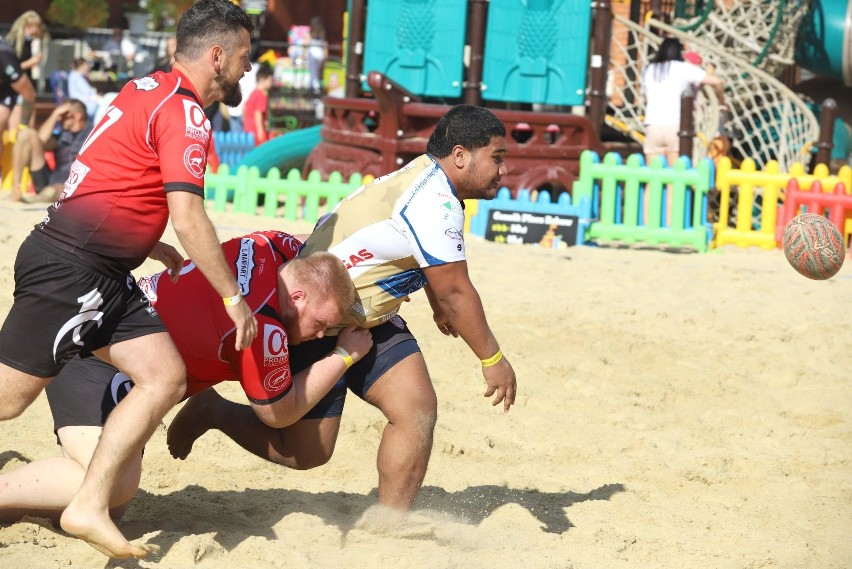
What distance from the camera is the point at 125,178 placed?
11.8 ft

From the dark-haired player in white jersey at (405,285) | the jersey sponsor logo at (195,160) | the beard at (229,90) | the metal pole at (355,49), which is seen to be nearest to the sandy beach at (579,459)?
the dark-haired player in white jersey at (405,285)

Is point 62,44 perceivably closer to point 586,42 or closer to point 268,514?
point 586,42

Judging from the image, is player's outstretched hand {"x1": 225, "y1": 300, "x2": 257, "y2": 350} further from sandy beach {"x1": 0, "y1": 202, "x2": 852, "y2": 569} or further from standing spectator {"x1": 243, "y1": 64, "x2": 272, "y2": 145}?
standing spectator {"x1": 243, "y1": 64, "x2": 272, "y2": 145}

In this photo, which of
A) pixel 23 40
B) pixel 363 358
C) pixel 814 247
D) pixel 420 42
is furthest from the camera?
Answer: pixel 23 40

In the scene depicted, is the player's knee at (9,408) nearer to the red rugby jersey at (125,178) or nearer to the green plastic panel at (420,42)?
the red rugby jersey at (125,178)

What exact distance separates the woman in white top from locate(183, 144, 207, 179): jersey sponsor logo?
9000 millimetres

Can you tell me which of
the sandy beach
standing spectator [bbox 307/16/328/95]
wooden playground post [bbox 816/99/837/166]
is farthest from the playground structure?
standing spectator [bbox 307/16/328/95]

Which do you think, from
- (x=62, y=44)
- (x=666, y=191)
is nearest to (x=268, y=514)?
(x=666, y=191)

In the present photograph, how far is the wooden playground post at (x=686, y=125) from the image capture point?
36.6 ft

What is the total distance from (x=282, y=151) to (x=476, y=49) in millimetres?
2996

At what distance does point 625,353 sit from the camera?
→ 281 inches

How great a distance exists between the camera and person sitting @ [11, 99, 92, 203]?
11.5 metres

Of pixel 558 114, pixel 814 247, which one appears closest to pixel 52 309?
pixel 814 247

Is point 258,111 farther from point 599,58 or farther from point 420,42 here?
point 599,58
